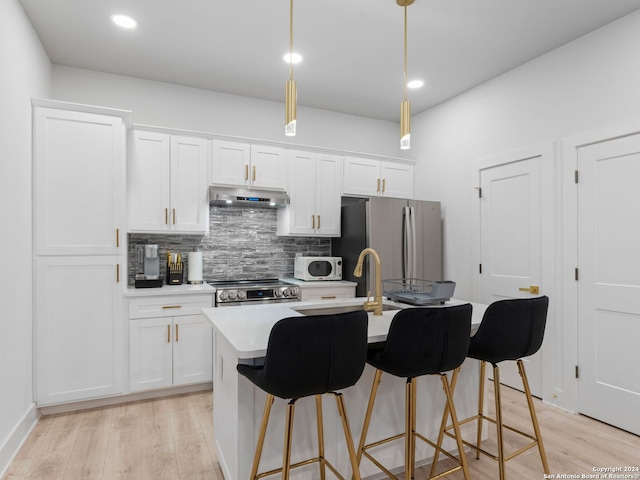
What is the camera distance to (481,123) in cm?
394

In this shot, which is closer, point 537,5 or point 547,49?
point 537,5

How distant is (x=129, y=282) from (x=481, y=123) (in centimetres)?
384

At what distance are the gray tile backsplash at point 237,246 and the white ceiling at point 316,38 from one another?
1361 mm

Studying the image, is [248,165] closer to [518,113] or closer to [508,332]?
[518,113]

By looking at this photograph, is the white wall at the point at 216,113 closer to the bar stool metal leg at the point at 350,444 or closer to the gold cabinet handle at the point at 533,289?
the gold cabinet handle at the point at 533,289

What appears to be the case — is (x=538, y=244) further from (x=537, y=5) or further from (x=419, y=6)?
(x=419, y=6)

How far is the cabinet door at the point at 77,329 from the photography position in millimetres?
2881

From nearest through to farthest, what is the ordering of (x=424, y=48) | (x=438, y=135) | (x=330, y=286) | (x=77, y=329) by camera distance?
(x=77, y=329) → (x=424, y=48) → (x=330, y=286) → (x=438, y=135)

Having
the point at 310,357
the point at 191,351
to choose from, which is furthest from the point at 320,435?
the point at 191,351

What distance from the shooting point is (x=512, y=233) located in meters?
3.60

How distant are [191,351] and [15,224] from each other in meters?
1.65

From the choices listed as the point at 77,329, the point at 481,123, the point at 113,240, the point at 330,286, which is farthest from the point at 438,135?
the point at 77,329

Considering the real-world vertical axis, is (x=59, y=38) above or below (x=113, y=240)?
above

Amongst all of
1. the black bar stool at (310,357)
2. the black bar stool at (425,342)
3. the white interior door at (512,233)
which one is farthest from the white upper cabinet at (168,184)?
the white interior door at (512,233)
